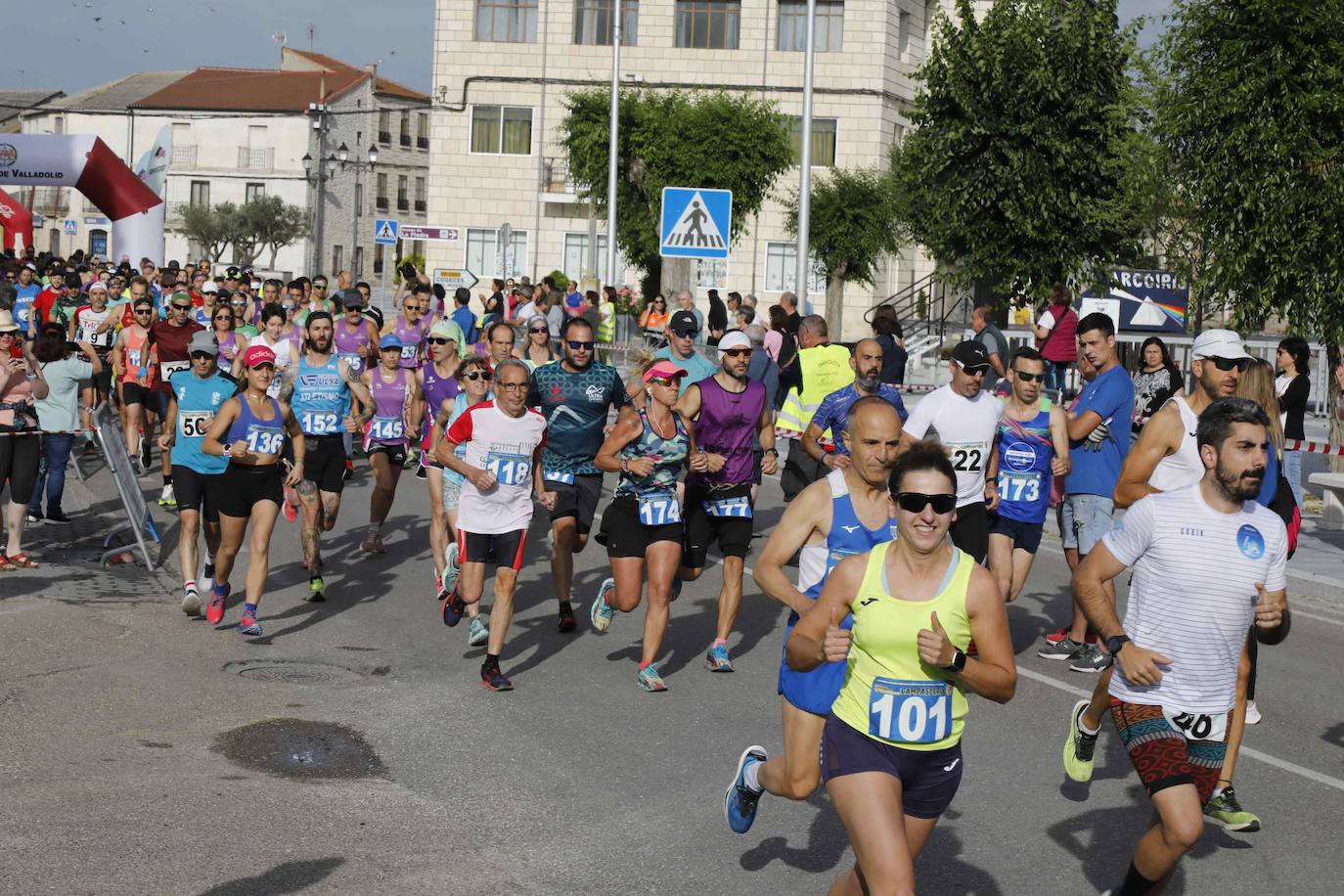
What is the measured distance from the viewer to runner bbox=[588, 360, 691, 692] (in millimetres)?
9148

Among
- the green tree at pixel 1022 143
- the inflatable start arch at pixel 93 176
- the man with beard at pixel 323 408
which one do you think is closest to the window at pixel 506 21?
the inflatable start arch at pixel 93 176

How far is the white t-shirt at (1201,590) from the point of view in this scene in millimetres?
5492

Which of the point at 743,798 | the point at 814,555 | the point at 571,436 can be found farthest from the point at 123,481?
the point at 743,798

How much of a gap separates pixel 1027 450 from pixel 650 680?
2.55 meters

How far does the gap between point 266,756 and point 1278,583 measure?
4261 mm

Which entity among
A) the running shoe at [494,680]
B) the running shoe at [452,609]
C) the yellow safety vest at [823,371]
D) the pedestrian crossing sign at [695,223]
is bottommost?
the running shoe at [494,680]

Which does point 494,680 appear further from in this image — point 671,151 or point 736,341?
point 671,151

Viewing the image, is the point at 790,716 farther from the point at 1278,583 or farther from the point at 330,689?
the point at 330,689

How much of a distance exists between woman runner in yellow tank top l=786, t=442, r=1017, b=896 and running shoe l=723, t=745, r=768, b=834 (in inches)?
39.9

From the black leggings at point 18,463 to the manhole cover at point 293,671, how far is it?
4.03 m

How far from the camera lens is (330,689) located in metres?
8.89

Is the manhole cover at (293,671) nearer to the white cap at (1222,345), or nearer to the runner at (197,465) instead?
the runner at (197,465)

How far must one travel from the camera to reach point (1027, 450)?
9.79 meters

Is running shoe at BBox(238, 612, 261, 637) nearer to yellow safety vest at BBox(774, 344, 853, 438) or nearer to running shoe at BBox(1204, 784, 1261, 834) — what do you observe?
yellow safety vest at BBox(774, 344, 853, 438)
